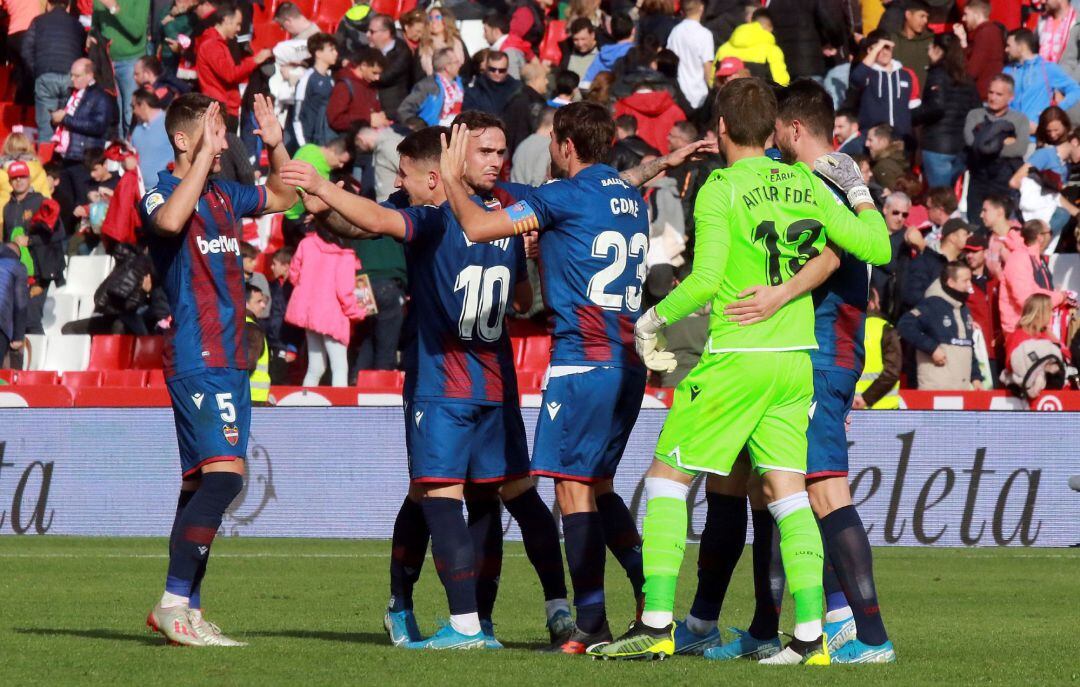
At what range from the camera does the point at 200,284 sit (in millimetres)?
8070

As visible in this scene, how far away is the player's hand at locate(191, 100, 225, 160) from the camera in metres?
7.94

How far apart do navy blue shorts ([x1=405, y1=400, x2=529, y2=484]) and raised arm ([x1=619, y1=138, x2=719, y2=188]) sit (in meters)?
1.25

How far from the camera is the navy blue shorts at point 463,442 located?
309 inches

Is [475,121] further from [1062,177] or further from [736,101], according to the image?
[1062,177]

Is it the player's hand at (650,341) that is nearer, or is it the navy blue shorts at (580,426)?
the player's hand at (650,341)

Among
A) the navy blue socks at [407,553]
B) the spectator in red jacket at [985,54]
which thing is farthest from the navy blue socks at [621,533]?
the spectator in red jacket at [985,54]

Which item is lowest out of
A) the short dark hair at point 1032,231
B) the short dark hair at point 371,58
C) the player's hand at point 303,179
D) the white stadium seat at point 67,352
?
the white stadium seat at point 67,352

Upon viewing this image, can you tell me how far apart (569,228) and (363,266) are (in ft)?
32.9

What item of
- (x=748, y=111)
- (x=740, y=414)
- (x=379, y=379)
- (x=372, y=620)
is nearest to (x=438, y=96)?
(x=379, y=379)

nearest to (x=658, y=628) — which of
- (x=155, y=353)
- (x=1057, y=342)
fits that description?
(x=1057, y=342)

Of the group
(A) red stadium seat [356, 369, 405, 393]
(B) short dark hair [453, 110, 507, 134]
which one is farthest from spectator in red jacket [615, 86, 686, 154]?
(B) short dark hair [453, 110, 507, 134]

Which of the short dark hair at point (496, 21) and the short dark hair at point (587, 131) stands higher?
the short dark hair at point (496, 21)

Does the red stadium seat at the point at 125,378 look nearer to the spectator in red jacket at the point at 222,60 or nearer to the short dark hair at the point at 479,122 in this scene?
the spectator in red jacket at the point at 222,60

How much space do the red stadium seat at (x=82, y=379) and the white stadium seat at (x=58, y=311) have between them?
5.78 ft
